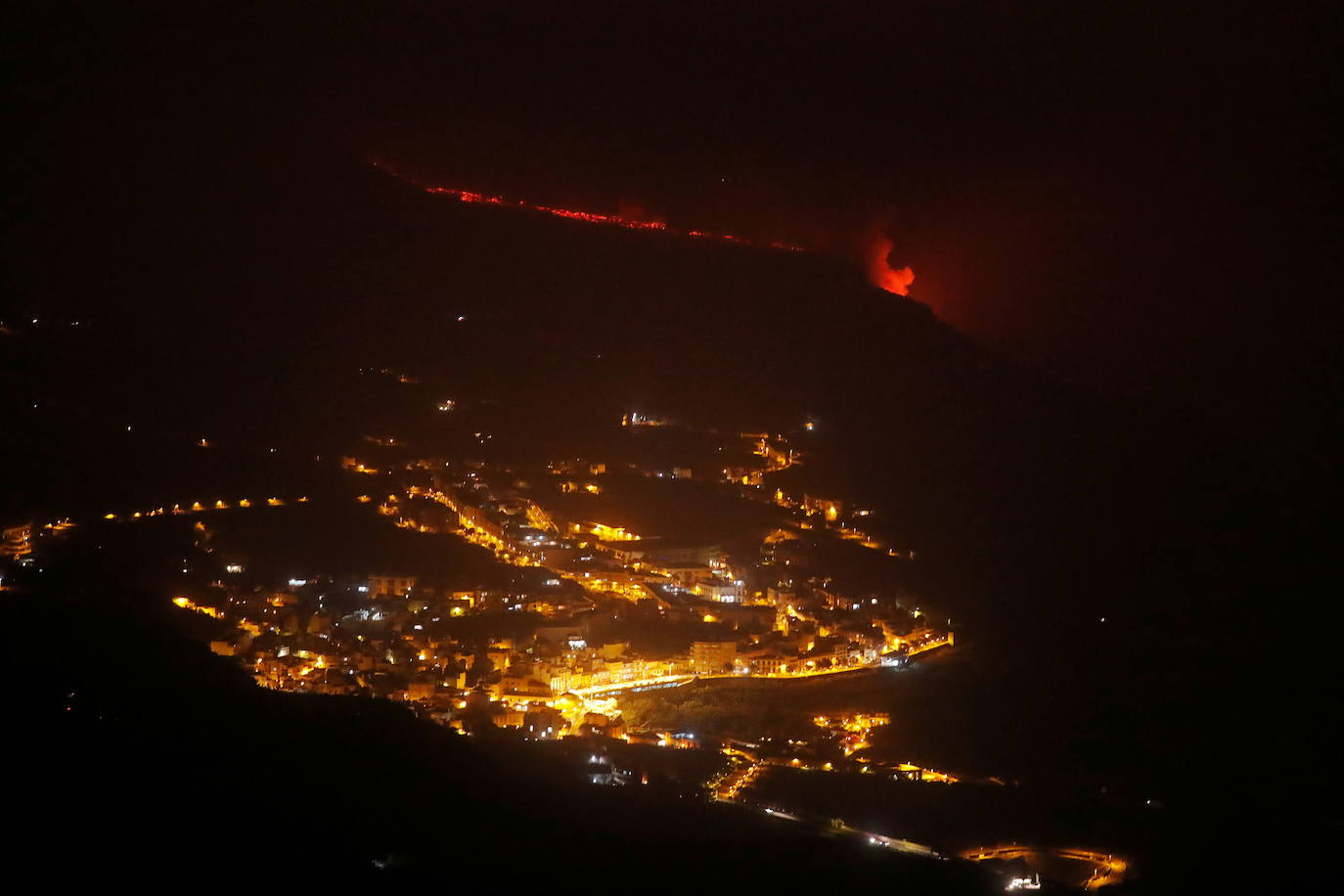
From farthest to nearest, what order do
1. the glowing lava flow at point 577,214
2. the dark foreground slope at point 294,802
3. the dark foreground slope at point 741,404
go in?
1. the glowing lava flow at point 577,214
2. the dark foreground slope at point 741,404
3. the dark foreground slope at point 294,802

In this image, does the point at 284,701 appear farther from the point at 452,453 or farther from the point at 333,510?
the point at 452,453

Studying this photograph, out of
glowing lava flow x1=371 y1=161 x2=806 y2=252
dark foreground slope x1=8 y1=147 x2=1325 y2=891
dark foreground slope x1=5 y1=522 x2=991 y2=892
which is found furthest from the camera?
glowing lava flow x1=371 y1=161 x2=806 y2=252

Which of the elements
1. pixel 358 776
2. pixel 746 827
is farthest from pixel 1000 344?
pixel 358 776

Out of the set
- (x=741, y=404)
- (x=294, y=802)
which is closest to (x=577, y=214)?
(x=741, y=404)

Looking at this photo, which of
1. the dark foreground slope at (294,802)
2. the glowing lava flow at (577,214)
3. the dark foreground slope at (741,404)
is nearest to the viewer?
the dark foreground slope at (294,802)

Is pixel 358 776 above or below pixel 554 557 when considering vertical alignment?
below

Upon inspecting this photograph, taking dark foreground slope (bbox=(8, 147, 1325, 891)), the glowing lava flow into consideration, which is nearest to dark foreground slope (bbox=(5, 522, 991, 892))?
dark foreground slope (bbox=(8, 147, 1325, 891))

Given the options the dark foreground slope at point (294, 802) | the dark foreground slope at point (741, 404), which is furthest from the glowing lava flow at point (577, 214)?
the dark foreground slope at point (294, 802)

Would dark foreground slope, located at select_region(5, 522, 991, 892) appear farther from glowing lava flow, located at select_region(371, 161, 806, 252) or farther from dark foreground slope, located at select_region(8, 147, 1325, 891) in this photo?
glowing lava flow, located at select_region(371, 161, 806, 252)

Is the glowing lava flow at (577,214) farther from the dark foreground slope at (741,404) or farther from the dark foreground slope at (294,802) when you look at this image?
the dark foreground slope at (294,802)
